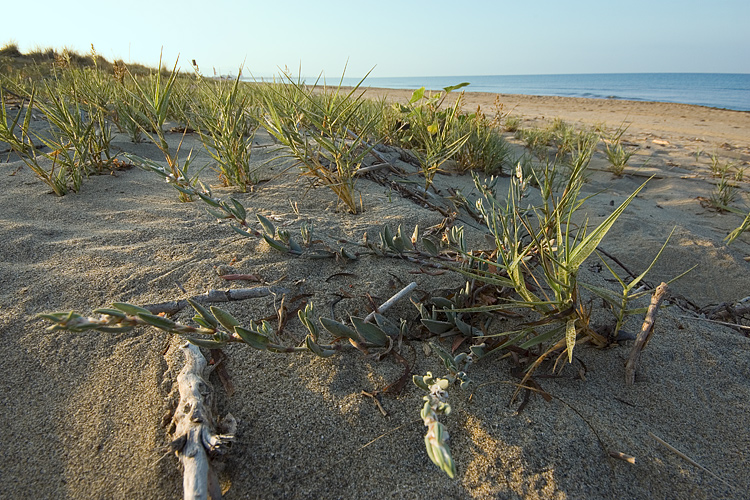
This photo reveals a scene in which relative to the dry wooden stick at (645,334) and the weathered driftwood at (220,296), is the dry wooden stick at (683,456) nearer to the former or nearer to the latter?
the dry wooden stick at (645,334)

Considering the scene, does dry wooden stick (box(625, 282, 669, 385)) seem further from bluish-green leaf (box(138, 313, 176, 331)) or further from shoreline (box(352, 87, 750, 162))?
shoreline (box(352, 87, 750, 162))

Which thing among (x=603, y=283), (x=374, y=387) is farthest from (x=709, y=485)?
(x=603, y=283)

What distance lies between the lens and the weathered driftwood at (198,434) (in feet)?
2.53

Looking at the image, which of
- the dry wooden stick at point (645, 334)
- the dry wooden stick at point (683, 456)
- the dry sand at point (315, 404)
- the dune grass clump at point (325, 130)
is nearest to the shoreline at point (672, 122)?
Result: the dune grass clump at point (325, 130)

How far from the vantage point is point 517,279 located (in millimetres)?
991

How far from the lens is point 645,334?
3.39 feet

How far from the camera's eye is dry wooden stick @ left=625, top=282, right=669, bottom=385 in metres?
1.01

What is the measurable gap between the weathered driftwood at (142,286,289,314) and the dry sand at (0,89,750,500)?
0.03 m

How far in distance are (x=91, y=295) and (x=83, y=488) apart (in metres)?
0.64

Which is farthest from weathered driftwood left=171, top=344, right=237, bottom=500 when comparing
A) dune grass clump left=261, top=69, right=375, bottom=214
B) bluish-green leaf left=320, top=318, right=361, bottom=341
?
dune grass clump left=261, top=69, right=375, bottom=214

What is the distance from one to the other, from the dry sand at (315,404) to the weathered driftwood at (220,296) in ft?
0.08

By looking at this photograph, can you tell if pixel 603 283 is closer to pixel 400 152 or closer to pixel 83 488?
pixel 83 488

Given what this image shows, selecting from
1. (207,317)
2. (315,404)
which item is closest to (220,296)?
(207,317)

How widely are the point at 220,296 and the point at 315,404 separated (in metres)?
0.47
